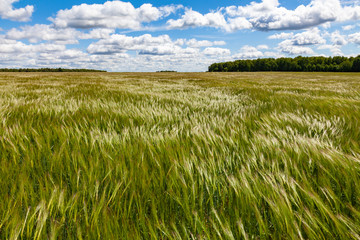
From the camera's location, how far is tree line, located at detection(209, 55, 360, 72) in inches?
3444

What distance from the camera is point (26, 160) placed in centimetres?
114

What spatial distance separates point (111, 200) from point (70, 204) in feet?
0.49

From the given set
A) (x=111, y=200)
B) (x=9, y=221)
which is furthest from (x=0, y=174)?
(x=111, y=200)

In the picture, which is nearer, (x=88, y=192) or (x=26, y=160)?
(x=88, y=192)

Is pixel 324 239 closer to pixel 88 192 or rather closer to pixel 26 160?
pixel 88 192

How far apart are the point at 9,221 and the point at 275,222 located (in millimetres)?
909

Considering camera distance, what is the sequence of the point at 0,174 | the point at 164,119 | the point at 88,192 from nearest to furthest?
the point at 88,192, the point at 0,174, the point at 164,119

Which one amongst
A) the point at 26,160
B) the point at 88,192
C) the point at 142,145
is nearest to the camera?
the point at 88,192

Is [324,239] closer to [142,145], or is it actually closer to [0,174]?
[142,145]

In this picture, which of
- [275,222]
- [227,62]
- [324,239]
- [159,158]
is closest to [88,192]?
[159,158]

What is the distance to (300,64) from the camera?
106 meters

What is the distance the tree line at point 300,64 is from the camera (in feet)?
287

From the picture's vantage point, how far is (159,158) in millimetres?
1171

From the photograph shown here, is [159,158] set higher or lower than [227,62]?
lower
